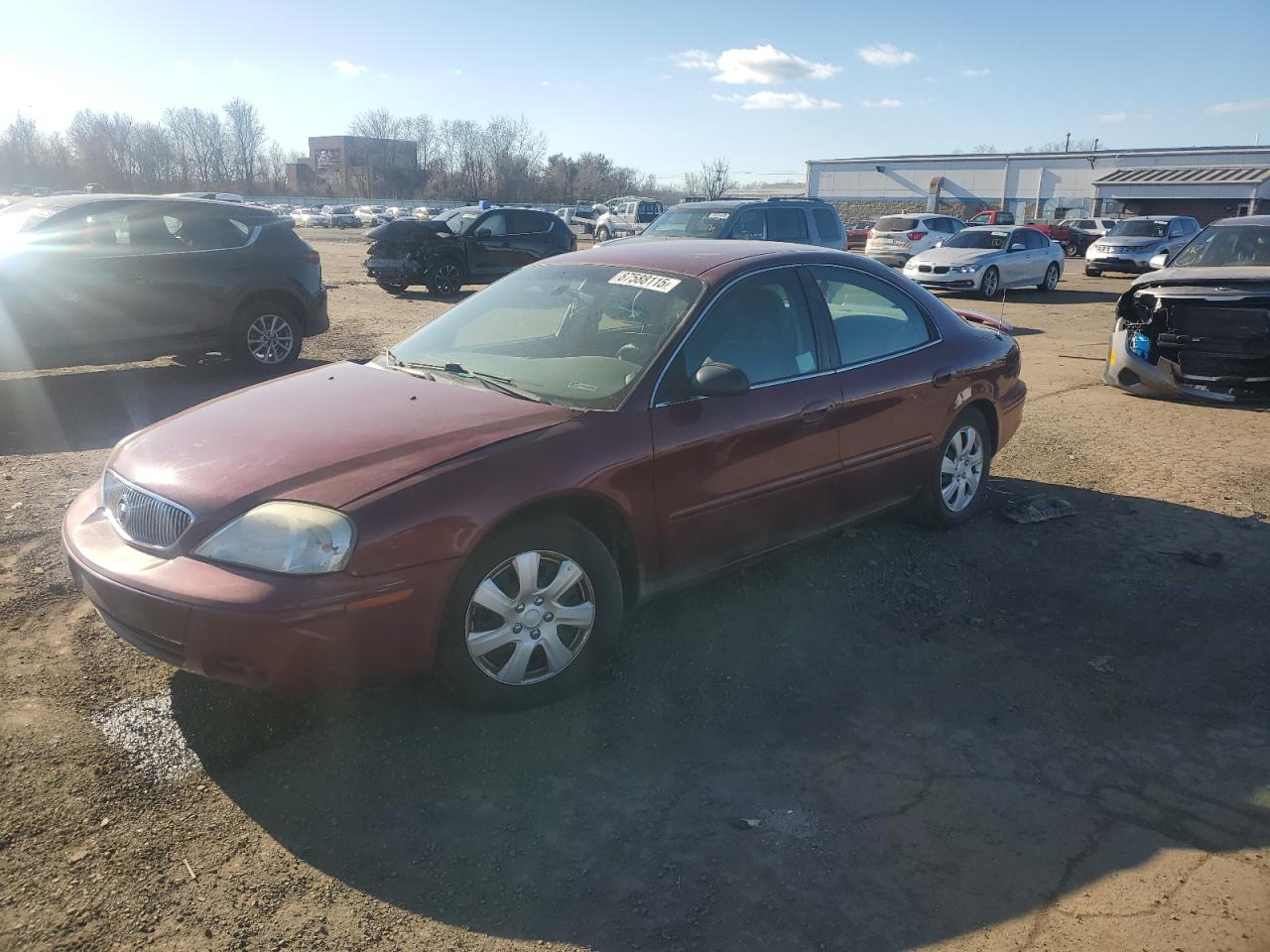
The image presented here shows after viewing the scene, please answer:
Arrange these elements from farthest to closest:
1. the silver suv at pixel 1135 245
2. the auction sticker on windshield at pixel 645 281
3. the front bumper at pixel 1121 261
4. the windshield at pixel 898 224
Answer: the silver suv at pixel 1135 245, the front bumper at pixel 1121 261, the windshield at pixel 898 224, the auction sticker on windshield at pixel 645 281

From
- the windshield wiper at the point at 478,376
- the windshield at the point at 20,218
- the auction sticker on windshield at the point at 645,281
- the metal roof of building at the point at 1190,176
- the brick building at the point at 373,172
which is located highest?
the brick building at the point at 373,172

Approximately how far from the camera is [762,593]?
176 inches

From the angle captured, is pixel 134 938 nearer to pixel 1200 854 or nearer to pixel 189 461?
pixel 189 461

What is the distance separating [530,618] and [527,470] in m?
0.53

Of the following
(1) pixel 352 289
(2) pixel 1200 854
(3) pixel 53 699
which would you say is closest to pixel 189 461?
(3) pixel 53 699

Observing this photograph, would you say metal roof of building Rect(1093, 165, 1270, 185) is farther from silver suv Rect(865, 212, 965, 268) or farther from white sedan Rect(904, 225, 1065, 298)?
white sedan Rect(904, 225, 1065, 298)

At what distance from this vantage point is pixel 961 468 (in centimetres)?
530

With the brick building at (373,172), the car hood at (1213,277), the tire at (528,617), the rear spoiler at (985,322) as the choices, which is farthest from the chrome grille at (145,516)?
the brick building at (373,172)

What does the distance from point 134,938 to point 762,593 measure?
2936 mm

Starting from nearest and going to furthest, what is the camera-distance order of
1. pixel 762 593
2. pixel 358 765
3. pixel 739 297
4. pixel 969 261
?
pixel 358 765 → pixel 739 297 → pixel 762 593 → pixel 969 261

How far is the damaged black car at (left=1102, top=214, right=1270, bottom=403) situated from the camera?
26.7ft

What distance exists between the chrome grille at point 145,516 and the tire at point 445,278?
49.3 feet

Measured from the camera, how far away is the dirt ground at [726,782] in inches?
95.7

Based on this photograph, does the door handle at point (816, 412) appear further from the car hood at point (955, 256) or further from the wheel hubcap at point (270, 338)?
Answer: the car hood at point (955, 256)
